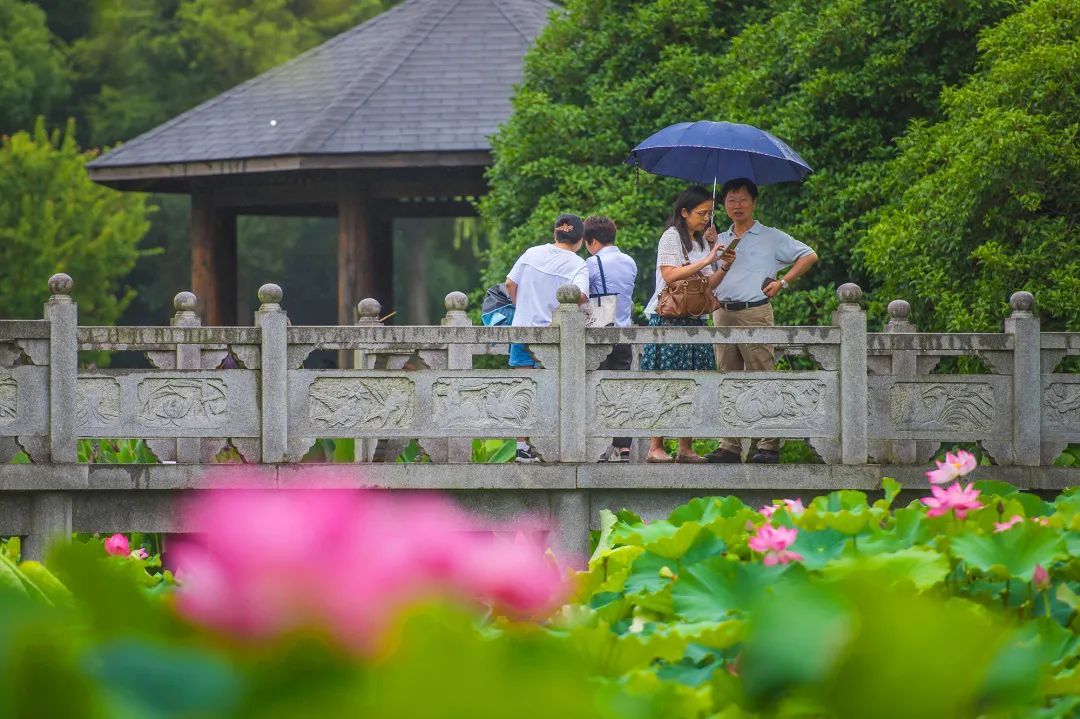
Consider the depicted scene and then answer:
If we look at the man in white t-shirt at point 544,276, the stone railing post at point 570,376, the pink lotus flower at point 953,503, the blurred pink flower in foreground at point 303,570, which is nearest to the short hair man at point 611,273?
the man in white t-shirt at point 544,276

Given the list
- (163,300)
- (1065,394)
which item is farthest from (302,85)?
(163,300)

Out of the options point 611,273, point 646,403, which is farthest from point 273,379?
point 611,273

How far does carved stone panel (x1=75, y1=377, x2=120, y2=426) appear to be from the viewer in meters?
8.34

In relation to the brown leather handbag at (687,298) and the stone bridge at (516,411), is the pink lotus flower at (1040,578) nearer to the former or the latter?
the stone bridge at (516,411)

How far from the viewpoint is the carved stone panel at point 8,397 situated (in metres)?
8.28

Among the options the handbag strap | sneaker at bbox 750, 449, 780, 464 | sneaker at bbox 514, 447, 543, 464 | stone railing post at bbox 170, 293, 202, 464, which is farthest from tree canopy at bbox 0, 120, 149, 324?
sneaker at bbox 750, 449, 780, 464

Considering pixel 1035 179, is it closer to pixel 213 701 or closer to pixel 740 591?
pixel 740 591

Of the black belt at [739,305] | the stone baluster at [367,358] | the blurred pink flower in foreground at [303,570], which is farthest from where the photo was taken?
the stone baluster at [367,358]

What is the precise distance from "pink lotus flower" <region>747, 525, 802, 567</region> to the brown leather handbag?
535cm

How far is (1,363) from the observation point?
8.36m

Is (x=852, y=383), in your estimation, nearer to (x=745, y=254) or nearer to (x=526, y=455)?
(x=745, y=254)

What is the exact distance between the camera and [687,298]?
8.58m

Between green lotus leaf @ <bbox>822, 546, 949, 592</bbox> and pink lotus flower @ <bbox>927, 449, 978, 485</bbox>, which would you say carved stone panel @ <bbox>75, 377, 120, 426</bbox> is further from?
green lotus leaf @ <bbox>822, 546, 949, 592</bbox>

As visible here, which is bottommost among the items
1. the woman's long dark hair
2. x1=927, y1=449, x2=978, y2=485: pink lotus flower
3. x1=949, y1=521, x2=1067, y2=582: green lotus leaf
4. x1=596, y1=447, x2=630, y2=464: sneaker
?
x1=596, y1=447, x2=630, y2=464: sneaker
